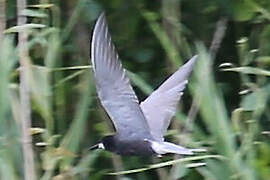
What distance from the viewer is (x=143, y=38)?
3.17 metres

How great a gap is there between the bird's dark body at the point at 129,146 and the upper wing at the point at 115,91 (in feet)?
0.04

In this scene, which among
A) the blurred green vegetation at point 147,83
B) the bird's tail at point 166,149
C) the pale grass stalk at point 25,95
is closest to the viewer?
the bird's tail at point 166,149

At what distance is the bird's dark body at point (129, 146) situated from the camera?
239cm

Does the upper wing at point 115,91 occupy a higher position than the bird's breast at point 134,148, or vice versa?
the upper wing at point 115,91

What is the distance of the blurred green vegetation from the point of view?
106 inches

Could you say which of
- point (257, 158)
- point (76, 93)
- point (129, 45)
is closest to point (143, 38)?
point (129, 45)

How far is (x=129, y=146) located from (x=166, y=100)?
0.91ft

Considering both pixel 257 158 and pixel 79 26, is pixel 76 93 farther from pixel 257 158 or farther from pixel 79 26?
pixel 257 158

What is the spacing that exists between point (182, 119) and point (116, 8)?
0.37 metres

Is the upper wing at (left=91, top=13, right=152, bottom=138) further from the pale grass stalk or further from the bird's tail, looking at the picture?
the pale grass stalk

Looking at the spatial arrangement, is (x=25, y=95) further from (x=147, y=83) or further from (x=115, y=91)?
(x=147, y=83)

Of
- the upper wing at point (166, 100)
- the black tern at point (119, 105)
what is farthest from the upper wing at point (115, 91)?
the upper wing at point (166, 100)

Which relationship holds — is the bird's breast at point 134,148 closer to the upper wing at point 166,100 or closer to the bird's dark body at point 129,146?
the bird's dark body at point 129,146

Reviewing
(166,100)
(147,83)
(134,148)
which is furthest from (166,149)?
(147,83)
